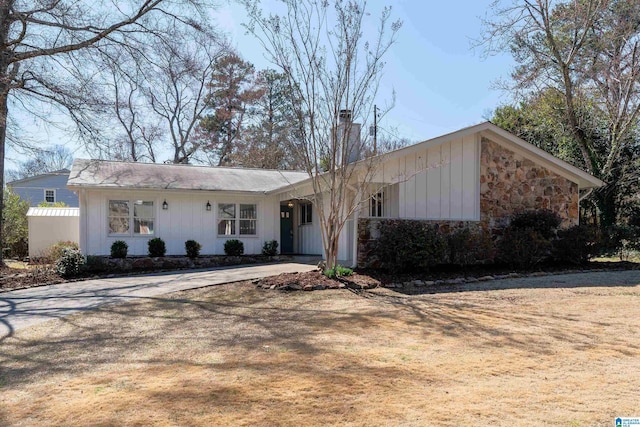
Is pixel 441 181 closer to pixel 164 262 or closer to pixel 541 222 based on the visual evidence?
pixel 541 222

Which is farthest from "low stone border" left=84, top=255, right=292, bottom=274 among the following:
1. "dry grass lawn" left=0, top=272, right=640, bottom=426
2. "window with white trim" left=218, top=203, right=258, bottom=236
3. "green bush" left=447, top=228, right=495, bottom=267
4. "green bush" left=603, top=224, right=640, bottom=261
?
"green bush" left=603, top=224, right=640, bottom=261

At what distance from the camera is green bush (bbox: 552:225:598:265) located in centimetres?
1285

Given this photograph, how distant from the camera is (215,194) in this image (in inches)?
629

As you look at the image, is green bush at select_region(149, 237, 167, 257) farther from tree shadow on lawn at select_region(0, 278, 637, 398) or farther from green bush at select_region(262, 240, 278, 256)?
tree shadow on lawn at select_region(0, 278, 637, 398)

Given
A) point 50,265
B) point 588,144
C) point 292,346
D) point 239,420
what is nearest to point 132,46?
point 50,265

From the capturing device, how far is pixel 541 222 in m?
12.9

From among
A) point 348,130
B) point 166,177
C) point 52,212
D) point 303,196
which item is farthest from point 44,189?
point 348,130

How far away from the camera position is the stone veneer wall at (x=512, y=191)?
13.3 metres

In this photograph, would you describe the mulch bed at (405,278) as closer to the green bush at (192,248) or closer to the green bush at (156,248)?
the green bush at (192,248)

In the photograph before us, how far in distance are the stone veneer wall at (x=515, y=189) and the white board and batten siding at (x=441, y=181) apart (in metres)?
0.31

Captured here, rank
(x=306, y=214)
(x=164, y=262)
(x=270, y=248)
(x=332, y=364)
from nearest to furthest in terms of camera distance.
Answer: (x=332, y=364) → (x=164, y=262) → (x=270, y=248) → (x=306, y=214)

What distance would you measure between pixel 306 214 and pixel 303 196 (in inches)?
121

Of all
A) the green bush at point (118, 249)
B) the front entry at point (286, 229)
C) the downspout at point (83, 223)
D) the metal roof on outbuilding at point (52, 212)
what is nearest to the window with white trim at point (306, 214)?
the front entry at point (286, 229)

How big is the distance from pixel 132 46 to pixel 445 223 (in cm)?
1122
